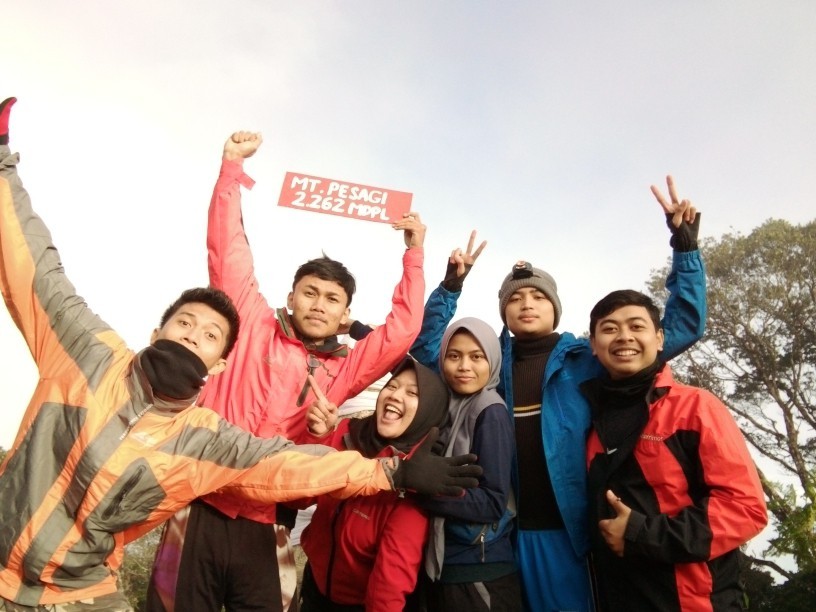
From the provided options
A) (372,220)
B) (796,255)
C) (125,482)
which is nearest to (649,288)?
(796,255)

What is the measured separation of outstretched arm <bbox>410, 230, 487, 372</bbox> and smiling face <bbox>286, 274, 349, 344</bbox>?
599 mm

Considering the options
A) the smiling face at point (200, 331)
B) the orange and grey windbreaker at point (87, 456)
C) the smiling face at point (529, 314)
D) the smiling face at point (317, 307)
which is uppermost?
the smiling face at point (529, 314)

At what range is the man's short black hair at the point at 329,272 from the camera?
3193mm

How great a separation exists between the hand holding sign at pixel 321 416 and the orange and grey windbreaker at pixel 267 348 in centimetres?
22

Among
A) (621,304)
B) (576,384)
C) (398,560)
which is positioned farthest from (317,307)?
(621,304)

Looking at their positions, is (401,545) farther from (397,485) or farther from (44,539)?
(44,539)

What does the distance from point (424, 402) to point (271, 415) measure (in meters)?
0.79

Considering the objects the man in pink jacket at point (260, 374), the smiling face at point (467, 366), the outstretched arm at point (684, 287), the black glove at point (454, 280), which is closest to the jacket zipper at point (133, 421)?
the man in pink jacket at point (260, 374)

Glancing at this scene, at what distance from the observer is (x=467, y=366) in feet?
9.58

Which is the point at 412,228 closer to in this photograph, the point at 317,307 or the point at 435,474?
the point at 317,307

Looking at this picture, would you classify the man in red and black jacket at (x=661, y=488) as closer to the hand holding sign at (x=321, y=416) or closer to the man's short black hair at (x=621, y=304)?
the man's short black hair at (x=621, y=304)

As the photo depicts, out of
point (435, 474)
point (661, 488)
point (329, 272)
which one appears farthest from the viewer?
point (329, 272)

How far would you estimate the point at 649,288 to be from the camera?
14.2 metres

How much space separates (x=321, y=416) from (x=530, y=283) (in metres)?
1.57
